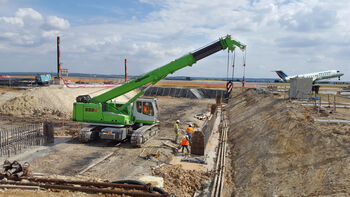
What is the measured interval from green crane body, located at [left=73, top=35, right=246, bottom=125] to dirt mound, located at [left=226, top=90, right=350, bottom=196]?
5319 mm

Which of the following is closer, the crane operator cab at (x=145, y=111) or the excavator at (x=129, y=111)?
the excavator at (x=129, y=111)

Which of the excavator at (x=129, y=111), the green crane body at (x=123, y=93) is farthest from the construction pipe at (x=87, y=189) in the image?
the green crane body at (x=123, y=93)

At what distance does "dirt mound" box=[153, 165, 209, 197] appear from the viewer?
367 inches

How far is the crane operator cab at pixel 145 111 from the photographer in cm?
1580

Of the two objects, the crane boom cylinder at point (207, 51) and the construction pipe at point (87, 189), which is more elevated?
the crane boom cylinder at point (207, 51)

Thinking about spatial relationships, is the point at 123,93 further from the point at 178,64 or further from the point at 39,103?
the point at 39,103

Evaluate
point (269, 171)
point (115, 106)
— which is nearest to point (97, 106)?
point (115, 106)

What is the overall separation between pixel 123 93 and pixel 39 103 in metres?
15.8

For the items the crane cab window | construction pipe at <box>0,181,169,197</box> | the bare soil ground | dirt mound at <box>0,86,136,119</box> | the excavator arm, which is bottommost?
the bare soil ground

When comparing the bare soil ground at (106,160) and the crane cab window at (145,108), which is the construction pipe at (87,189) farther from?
the crane cab window at (145,108)

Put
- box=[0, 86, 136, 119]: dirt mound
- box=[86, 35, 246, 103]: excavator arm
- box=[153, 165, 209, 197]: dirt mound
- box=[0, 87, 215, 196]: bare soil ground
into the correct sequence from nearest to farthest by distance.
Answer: box=[153, 165, 209, 197]: dirt mound
box=[0, 87, 215, 196]: bare soil ground
box=[86, 35, 246, 103]: excavator arm
box=[0, 86, 136, 119]: dirt mound

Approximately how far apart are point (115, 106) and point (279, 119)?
34.5 ft

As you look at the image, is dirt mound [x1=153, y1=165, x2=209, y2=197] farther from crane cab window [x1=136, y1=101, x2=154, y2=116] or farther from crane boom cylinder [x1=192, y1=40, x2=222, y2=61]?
crane boom cylinder [x1=192, y1=40, x2=222, y2=61]

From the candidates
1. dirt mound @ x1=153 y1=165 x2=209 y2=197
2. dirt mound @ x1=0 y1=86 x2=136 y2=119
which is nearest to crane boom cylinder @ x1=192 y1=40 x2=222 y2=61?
dirt mound @ x1=153 y1=165 x2=209 y2=197
